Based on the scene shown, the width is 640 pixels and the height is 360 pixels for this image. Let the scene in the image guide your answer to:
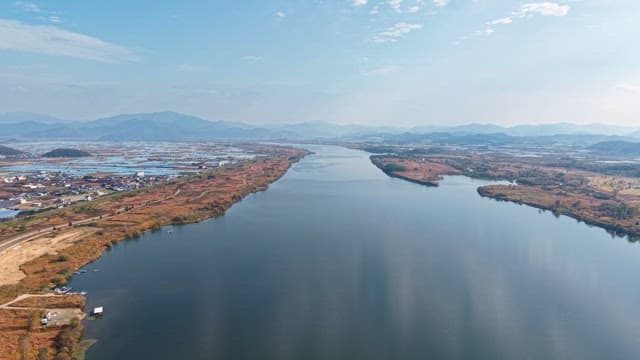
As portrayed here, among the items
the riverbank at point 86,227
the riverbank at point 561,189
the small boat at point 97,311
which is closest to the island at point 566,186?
the riverbank at point 561,189

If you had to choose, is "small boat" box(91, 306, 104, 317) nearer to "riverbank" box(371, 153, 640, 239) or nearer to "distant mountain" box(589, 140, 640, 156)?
"riverbank" box(371, 153, 640, 239)

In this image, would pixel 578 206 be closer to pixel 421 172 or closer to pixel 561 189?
pixel 561 189

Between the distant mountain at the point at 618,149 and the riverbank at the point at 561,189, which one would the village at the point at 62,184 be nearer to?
the riverbank at the point at 561,189

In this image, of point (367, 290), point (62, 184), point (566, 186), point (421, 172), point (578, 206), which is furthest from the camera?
point (421, 172)

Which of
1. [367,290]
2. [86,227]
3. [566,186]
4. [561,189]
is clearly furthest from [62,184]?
[566,186]

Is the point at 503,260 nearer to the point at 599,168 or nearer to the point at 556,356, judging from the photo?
the point at 556,356

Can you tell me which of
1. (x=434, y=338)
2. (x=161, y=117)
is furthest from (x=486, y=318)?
(x=161, y=117)
